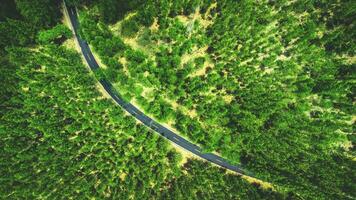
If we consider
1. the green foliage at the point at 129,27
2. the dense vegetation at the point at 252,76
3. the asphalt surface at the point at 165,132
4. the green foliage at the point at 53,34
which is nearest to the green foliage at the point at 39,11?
the green foliage at the point at 53,34

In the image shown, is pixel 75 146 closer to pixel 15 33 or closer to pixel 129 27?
pixel 15 33

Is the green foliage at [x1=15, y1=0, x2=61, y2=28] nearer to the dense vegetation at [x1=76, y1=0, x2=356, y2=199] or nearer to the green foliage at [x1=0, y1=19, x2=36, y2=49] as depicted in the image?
the green foliage at [x1=0, y1=19, x2=36, y2=49]

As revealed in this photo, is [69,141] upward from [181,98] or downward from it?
downward

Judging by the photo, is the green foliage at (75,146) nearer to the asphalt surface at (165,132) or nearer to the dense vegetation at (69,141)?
the dense vegetation at (69,141)

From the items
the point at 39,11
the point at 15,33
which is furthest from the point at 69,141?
the point at 39,11

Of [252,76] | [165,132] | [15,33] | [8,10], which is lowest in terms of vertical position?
[165,132]

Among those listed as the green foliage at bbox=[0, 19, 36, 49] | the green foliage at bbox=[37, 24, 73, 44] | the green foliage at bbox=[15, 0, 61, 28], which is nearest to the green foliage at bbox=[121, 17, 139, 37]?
the green foliage at bbox=[37, 24, 73, 44]

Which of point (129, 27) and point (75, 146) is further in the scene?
point (129, 27)

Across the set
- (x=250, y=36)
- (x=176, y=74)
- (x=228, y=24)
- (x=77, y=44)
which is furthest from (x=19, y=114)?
(x=250, y=36)

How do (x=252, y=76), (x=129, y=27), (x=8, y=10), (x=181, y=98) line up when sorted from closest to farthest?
(x=8, y=10)
(x=129, y=27)
(x=252, y=76)
(x=181, y=98)
